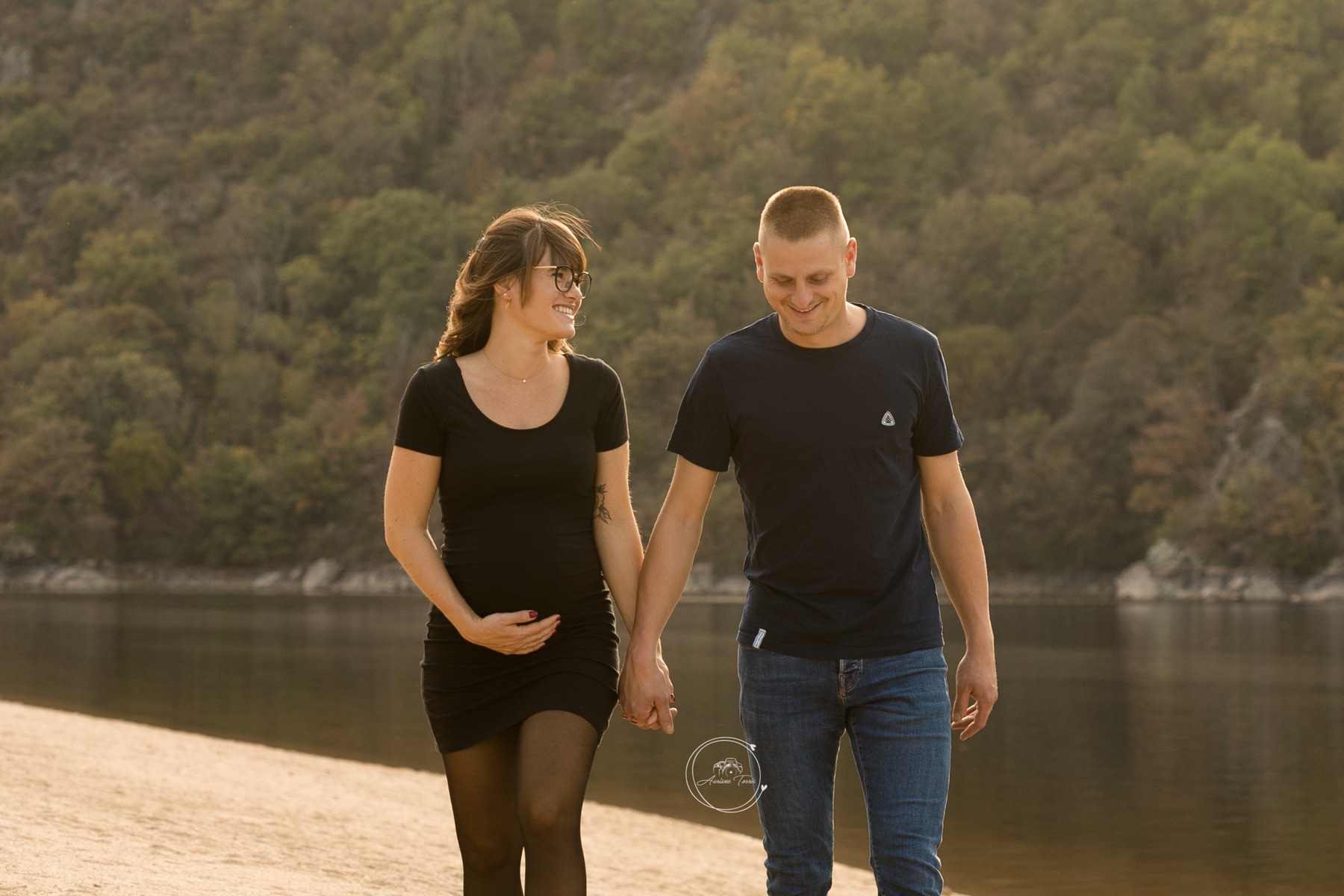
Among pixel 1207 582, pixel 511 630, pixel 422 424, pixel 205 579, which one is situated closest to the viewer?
pixel 511 630

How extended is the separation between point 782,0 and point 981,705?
13272 cm

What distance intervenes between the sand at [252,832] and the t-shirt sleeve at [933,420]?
156 inches

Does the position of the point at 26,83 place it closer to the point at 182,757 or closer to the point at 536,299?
the point at 182,757

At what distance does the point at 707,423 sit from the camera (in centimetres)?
432

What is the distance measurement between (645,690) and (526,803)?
0.47 m

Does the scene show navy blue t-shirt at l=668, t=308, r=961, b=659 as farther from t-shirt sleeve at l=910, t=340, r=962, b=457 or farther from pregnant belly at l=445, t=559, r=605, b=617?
pregnant belly at l=445, t=559, r=605, b=617

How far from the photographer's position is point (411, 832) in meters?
11.1

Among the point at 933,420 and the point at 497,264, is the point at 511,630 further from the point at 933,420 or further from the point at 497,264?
the point at 933,420

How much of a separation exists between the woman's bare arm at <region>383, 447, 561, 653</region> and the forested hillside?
68.7 meters

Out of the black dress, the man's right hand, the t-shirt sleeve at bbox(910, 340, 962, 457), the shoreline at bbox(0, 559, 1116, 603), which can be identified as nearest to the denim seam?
the man's right hand

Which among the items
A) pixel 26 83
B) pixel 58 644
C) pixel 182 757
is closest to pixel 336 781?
pixel 182 757

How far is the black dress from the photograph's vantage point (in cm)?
432

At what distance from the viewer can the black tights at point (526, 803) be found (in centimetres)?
414

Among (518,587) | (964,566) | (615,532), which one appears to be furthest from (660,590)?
(964,566)
